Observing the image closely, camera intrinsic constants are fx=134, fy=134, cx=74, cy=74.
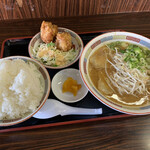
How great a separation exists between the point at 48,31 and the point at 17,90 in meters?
1.01

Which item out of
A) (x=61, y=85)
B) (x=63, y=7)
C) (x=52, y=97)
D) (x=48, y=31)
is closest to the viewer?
(x=52, y=97)

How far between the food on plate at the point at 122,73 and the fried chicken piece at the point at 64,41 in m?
0.45

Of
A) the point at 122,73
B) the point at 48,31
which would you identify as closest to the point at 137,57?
the point at 122,73

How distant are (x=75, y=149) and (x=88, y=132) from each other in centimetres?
20

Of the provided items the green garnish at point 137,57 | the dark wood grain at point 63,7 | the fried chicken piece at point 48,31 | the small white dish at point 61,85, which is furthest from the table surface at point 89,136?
the dark wood grain at point 63,7

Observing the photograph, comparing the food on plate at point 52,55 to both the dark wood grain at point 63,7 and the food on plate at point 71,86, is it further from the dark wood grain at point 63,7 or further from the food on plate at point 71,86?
the dark wood grain at point 63,7

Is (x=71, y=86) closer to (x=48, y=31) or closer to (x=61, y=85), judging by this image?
(x=61, y=85)

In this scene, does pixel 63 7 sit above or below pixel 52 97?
above

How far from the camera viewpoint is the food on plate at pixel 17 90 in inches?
50.1

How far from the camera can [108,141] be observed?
1282 mm

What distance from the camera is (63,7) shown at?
229 centimetres

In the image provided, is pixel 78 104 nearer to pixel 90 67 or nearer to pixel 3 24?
pixel 90 67

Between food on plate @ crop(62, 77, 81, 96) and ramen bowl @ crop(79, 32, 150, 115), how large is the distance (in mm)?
212

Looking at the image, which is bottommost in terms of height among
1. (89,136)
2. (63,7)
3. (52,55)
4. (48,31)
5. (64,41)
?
(89,136)
